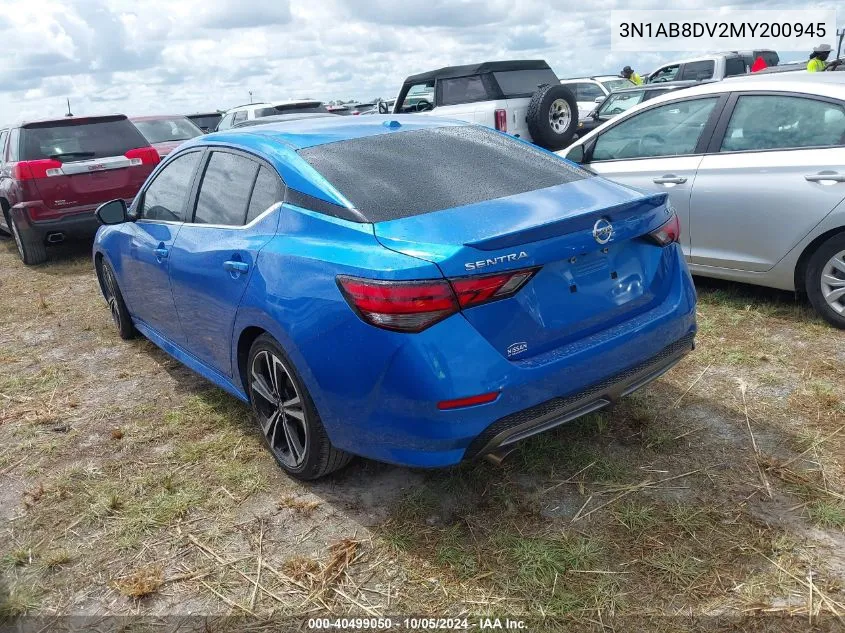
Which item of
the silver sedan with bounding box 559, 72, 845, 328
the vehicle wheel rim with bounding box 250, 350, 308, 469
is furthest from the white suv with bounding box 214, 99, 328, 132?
the vehicle wheel rim with bounding box 250, 350, 308, 469

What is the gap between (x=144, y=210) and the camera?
462 centimetres

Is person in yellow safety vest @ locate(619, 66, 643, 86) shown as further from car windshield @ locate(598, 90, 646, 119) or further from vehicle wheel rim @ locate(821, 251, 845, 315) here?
vehicle wheel rim @ locate(821, 251, 845, 315)

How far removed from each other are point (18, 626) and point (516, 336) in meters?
2.07

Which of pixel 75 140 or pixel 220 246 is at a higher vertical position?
pixel 75 140

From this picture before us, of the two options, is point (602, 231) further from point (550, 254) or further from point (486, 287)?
point (486, 287)

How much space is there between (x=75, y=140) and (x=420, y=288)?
791cm

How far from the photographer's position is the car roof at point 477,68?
11.0m

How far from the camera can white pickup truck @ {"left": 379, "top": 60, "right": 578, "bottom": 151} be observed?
10195mm

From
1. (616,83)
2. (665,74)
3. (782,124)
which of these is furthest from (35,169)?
Answer: (665,74)

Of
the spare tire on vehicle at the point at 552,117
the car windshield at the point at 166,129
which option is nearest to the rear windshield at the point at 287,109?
the car windshield at the point at 166,129

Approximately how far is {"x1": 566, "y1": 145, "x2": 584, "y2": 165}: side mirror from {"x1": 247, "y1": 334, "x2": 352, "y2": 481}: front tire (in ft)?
11.3

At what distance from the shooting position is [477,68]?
35.9 ft

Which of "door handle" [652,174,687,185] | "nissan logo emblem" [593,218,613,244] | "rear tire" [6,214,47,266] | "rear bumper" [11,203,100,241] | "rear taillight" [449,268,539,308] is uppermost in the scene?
"nissan logo emblem" [593,218,613,244]

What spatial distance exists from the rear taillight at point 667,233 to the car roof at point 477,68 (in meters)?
8.30
